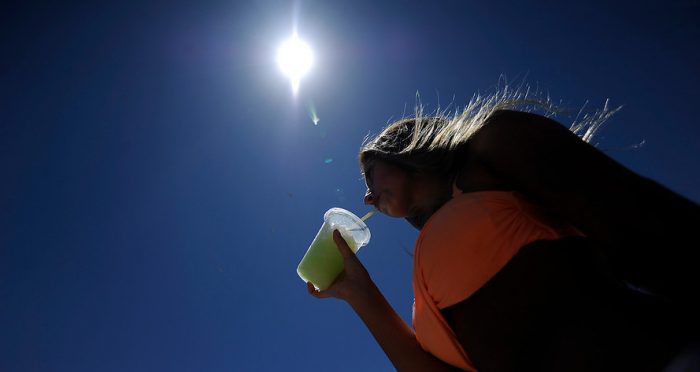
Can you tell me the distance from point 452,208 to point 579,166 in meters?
0.34

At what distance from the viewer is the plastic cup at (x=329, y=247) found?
2.10 metres

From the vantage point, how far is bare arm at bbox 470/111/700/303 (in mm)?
717

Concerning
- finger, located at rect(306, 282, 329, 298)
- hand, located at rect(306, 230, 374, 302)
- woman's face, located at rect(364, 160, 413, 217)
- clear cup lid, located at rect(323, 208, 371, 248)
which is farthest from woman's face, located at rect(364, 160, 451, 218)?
finger, located at rect(306, 282, 329, 298)

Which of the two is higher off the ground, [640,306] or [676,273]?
[676,273]

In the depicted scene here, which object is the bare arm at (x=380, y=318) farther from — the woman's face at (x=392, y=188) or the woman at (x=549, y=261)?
the woman's face at (x=392, y=188)

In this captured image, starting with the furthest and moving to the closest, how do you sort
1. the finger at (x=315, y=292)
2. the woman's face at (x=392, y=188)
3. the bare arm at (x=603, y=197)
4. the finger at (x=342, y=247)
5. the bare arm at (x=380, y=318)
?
the finger at (x=315, y=292), the finger at (x=342, y=247), the woman's face at (x=392, y=188), the bare arm at (x=380, y=318), the bare arm at (x=603, y=197)

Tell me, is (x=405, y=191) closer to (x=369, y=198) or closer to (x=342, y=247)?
(x=369, y=198)

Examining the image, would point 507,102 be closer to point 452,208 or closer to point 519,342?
point 452,208

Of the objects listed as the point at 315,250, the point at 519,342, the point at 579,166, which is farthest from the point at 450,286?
the point at 315,250

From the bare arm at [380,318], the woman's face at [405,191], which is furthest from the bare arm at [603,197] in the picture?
the bare arm at [380,318]

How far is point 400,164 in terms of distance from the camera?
1.44m

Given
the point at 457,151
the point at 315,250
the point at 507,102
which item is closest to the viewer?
the point at 457,151

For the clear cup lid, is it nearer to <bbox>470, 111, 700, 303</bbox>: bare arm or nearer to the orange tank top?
the orange tank top

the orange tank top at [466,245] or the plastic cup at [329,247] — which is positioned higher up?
the orange tank top at [466,245]
